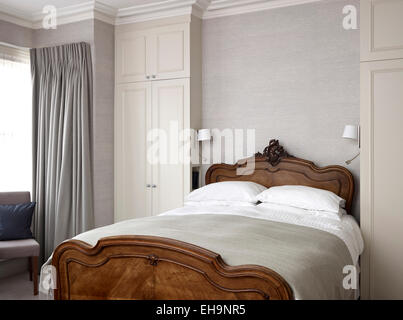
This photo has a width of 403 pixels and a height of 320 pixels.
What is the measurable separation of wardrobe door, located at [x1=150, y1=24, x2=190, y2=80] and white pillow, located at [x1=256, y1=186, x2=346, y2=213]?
1417mm

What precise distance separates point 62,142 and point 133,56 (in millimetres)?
1108

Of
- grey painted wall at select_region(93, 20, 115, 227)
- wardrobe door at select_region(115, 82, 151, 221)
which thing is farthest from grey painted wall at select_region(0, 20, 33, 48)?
wardrobe door at select_region(115, 82, 151, 221)

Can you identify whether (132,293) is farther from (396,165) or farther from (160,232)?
(396,165)

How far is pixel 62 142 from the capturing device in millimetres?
4293

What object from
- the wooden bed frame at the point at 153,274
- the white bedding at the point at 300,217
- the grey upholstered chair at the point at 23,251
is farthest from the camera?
the grey upholstered chair at the point at 23,251

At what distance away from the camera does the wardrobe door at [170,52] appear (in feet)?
13.5

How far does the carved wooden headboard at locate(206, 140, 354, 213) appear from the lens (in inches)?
141

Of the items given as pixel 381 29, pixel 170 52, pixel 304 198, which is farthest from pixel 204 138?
pixel 381 29

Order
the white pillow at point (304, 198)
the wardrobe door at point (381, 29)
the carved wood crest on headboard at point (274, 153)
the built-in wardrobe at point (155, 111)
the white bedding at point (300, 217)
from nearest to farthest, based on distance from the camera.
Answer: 1. the white bedding at point (300, 217)
2. the wardrobe door at point (381, 29)
3. the white pillow at point (304, 198)
4. the carved wood crest on headboard at point (274, 153)
5. the built-in wardrobe at point (155, 111)

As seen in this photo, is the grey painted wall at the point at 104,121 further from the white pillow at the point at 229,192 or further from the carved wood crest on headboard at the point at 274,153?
the carved wood crest on headboard at the point at 274,153

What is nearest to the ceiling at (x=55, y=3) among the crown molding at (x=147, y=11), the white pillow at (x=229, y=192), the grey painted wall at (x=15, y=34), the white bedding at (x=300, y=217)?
the crown molding at (x=147, y=11)

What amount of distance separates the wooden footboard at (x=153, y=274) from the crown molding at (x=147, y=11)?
8.27 ft

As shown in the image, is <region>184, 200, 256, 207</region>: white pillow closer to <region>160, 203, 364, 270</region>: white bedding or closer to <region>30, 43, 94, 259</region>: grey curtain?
<region>160, 203, 364, 270</region>: white bedding

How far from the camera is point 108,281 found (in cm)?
240
